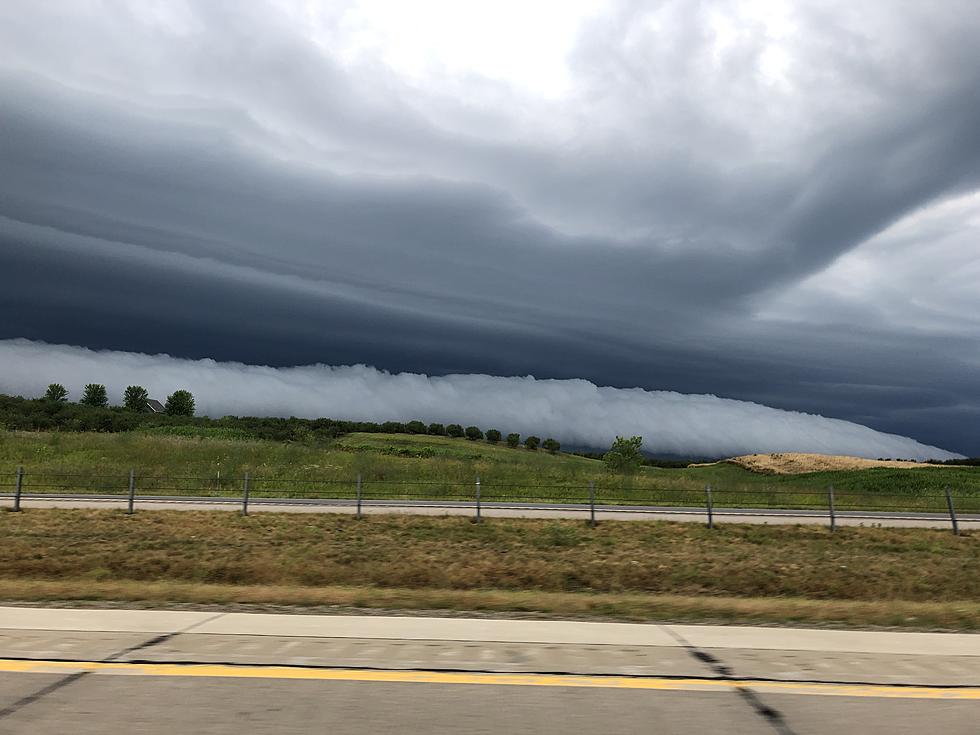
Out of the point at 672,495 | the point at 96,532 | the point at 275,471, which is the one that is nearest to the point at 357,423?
the point at 275,471

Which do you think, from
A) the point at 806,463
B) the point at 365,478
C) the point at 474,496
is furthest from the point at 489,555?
the point at 806,463

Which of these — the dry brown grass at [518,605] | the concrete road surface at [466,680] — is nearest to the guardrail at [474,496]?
the dry brown grass at [518,605]

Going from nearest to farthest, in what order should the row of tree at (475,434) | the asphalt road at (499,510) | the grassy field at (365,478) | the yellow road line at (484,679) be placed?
the yellow road line at (484,679)
the asphalt road at (499,510)
the grassy field at (365,478)
the row of tree at (475,434)

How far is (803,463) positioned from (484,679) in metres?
96.8

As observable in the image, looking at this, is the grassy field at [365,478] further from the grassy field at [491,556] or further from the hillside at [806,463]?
the hillside at [806,463]

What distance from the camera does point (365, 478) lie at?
146 feet

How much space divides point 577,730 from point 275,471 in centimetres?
4501

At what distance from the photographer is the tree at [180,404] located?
15450 cm

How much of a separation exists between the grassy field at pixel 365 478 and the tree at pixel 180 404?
323 feet

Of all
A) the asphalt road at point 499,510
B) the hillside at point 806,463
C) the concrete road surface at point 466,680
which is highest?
the hillside at point 806,463

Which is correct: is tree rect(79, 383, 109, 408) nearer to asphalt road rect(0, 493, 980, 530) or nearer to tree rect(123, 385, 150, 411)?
tree rect(123, 385, 150, 411)

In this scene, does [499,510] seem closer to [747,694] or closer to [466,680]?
[466,680]

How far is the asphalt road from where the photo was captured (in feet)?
94.9

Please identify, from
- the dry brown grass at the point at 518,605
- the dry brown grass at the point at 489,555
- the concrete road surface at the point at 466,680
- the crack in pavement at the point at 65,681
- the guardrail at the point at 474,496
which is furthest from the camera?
the guardrail at the point at 474,496
